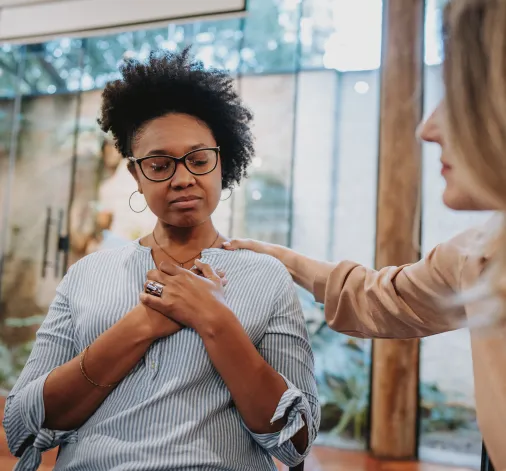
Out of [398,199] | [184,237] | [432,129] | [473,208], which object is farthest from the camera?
[398,199]

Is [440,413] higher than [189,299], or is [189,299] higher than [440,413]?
[189,299]

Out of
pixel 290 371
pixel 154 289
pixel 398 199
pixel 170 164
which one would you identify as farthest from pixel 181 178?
pixel 398 199

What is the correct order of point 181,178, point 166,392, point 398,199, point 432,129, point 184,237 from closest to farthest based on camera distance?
1. point 432,129
2. point 166,392
3. point 181,178
4. point 184,237
5. point 398,199

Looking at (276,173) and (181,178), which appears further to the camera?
(276,173)

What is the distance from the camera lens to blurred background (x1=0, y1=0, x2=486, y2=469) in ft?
11.7

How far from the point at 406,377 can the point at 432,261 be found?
8.21 feet

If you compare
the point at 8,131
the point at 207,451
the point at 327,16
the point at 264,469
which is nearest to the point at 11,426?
the point at 207,451

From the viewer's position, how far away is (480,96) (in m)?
0.74

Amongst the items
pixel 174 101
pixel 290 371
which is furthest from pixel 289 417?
pixel 174 101

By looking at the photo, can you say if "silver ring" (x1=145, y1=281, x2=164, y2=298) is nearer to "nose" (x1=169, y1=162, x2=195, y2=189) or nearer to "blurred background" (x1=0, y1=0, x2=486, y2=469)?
"nose" (x1=169, y1=162, x2=195, y2=189)

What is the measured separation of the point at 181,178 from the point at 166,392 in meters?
0.50

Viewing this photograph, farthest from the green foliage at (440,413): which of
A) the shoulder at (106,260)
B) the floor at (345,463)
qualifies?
the shoulder at (106,260)

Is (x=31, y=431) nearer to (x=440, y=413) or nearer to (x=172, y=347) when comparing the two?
(x=172, y=347)

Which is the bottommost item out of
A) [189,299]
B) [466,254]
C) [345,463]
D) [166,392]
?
[345,463]
